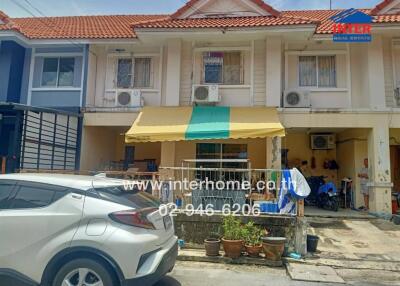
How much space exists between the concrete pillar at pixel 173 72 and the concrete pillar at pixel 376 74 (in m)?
6.72

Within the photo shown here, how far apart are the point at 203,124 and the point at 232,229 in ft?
14.0

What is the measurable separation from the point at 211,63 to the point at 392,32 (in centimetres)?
642

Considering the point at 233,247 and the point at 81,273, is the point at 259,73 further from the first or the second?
the point at 81,273

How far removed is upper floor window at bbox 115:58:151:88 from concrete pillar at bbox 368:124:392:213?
8455 millimetres

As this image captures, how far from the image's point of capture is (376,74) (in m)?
11.8

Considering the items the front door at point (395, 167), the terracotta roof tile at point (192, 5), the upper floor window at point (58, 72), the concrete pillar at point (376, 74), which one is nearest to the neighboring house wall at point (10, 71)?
the upper floor window at point (58, 72)

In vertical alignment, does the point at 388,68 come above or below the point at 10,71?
above

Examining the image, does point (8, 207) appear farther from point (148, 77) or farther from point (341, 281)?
point (148, 77)

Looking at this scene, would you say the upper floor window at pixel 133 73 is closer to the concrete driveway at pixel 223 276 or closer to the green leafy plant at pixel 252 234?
the green leafy plant at pixel 252 234

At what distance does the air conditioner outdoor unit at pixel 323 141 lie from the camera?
47.7ft

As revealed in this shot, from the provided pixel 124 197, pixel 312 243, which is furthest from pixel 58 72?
pixel 312 243

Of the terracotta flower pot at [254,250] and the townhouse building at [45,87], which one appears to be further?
the townhouse building at [45,87]

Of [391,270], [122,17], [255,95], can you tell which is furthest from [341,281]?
[122,17]

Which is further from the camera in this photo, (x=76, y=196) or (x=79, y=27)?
A: (x=79, y=27)
